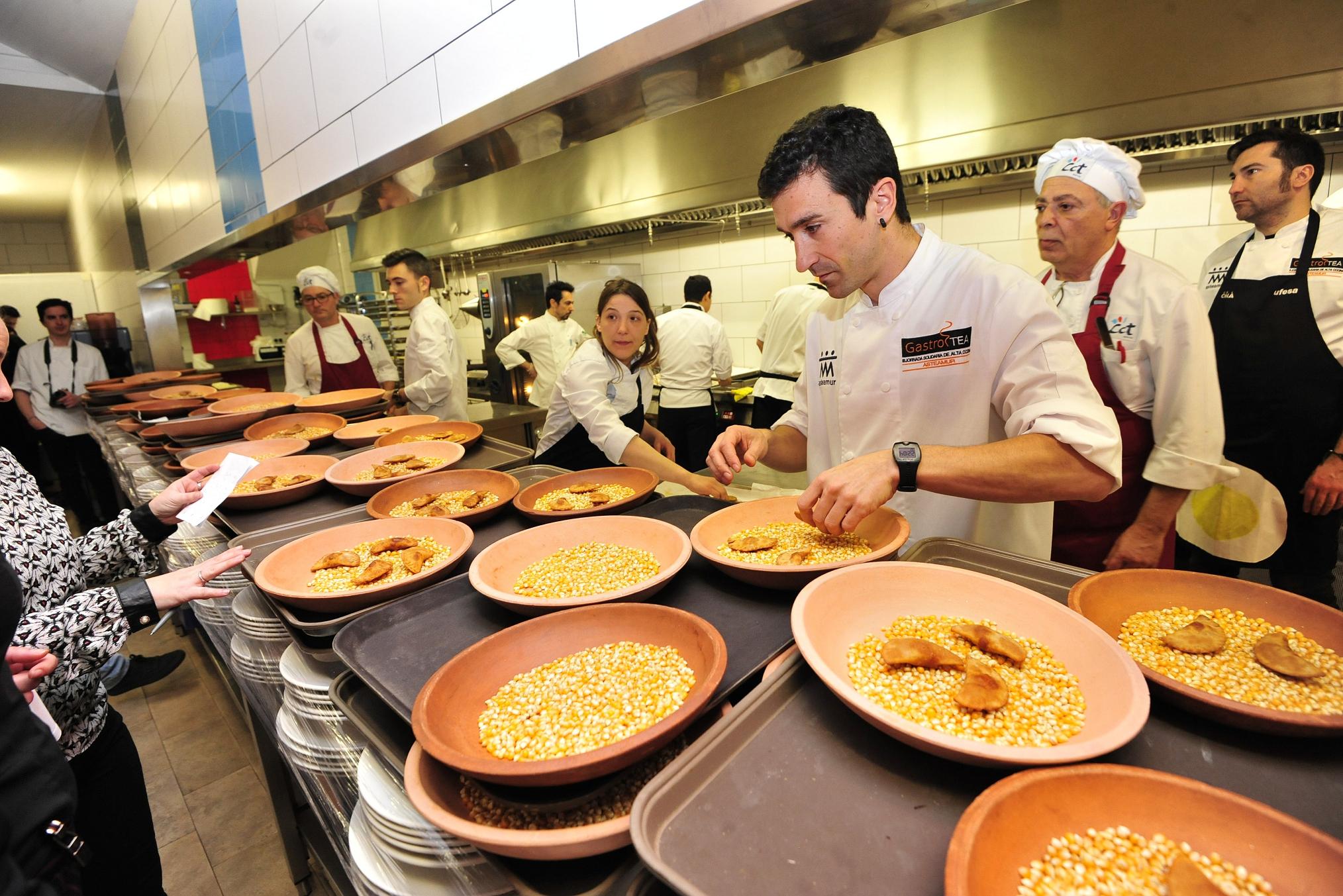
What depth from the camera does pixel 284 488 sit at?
199 centimetres

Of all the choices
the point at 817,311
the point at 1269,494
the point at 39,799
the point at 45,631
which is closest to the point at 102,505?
the point at 45,631

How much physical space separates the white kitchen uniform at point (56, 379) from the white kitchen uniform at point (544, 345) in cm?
379

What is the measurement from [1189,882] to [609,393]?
252cm

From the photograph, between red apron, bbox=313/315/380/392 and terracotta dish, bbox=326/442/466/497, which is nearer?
terracotta dish, bbox=326/442/466/497

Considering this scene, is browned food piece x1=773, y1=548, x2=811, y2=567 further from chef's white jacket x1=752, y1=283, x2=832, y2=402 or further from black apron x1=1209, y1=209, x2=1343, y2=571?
chef's white jacket x1=752, y1=283, x2=832, y2=402

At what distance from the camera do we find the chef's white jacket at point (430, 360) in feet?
12.8

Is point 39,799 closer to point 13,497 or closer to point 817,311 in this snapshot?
point 13,497

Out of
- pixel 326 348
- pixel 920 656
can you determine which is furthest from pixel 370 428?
pixel 920 656

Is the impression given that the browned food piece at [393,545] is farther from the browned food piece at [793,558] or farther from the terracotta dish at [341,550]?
the browned food piece at [793,558]

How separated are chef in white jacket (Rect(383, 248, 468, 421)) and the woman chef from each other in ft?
4.38

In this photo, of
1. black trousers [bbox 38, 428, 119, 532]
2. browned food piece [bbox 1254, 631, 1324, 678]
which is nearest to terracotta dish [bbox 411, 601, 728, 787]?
browned food piece [bbox 1254, 631, 1324, 678]

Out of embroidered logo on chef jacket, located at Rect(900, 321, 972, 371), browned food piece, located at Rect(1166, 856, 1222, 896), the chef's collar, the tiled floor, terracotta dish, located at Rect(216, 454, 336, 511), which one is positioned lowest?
the tiled floor

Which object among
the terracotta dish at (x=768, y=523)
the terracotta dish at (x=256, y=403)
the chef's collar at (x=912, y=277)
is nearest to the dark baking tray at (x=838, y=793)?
the terracotta dish at (x=768, y=523)

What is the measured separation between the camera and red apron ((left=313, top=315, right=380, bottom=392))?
438 centimetres
